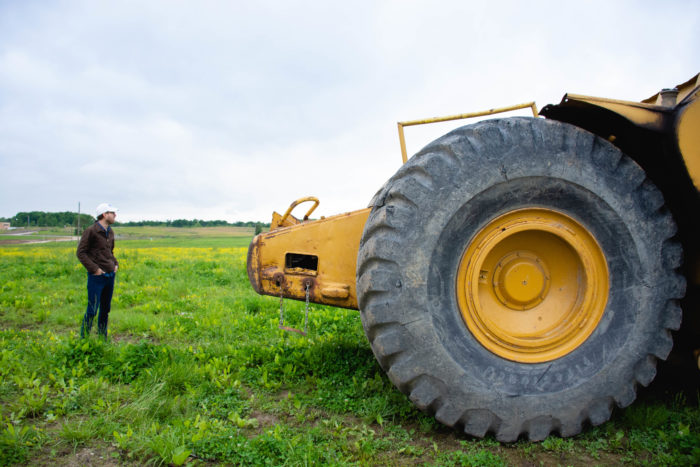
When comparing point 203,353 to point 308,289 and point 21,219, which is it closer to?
point 308,289

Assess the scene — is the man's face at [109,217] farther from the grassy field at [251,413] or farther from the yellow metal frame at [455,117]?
the yellow metal frame at [455,117]

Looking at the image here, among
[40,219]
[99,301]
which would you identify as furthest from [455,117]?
[40,219]

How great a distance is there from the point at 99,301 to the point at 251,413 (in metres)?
3.09

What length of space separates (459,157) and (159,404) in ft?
8.24

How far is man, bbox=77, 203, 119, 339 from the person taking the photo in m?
4.68

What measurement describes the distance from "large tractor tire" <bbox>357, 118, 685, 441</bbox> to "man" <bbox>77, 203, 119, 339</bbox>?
12.6ft

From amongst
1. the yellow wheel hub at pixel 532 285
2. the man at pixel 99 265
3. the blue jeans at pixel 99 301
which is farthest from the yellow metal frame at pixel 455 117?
the blue jeans at pixel 99 301

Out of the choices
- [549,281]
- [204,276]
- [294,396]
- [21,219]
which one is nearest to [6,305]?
[204,276]

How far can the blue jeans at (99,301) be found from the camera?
15.4ft

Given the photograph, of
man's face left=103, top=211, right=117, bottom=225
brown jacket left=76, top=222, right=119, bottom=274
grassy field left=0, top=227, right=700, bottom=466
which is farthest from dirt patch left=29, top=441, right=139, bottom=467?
man's face left=103, top=211, right=117, bottom=225

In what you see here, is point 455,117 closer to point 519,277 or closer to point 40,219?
point 519,277

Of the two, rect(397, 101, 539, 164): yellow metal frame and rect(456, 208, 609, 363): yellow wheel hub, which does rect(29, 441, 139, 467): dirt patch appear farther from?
rect(397, 101, 539, 164): yellow metal frame

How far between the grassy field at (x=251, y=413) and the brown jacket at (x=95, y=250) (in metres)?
0.90

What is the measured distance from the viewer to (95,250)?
15.7 feet
